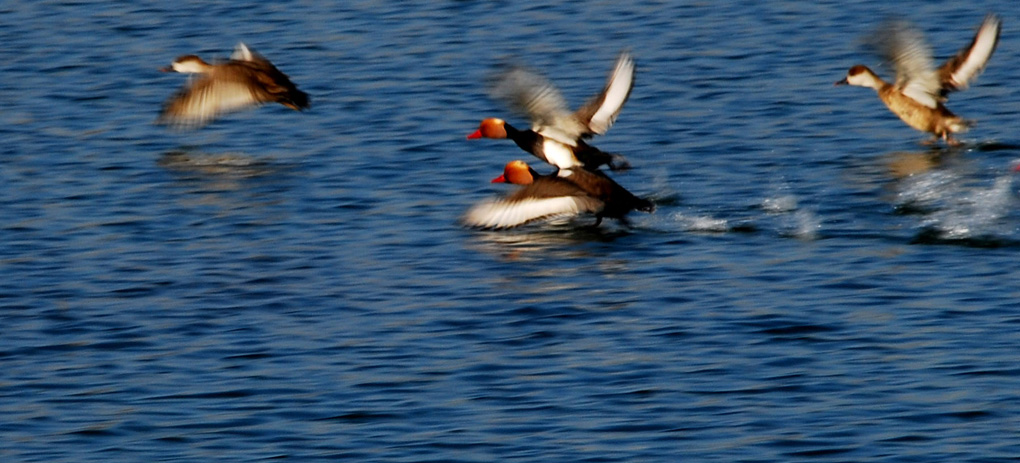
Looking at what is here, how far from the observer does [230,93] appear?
15414mm

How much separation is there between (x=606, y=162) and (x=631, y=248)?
1269 mm

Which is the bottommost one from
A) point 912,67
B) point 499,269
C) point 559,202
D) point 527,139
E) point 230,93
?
point 499,269

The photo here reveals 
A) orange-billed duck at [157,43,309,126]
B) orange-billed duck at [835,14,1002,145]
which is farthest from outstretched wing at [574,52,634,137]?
orange-billed duck at [157,43,309,126]

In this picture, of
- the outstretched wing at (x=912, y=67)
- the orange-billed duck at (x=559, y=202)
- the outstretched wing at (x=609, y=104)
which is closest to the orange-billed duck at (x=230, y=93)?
the outstretched wing at (x=609, y=104)

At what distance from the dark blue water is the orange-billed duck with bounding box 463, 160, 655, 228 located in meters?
0.26

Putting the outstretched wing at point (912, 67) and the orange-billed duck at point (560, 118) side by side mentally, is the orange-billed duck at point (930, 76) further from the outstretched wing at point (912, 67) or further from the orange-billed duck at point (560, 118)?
the orange-billed duck at point (560, 118)

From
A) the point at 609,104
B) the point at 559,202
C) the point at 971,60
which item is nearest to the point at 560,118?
the point at 609,104

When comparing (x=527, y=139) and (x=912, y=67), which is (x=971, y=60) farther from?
(x=527, y=139)

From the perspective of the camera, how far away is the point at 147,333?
398 inches

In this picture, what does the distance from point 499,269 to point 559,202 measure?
81 cm

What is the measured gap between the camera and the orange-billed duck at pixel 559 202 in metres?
11.8

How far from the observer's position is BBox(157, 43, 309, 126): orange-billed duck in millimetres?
15305

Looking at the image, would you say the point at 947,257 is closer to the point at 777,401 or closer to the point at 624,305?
the point at 624,305

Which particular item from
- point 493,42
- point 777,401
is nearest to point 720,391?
point 777,401
